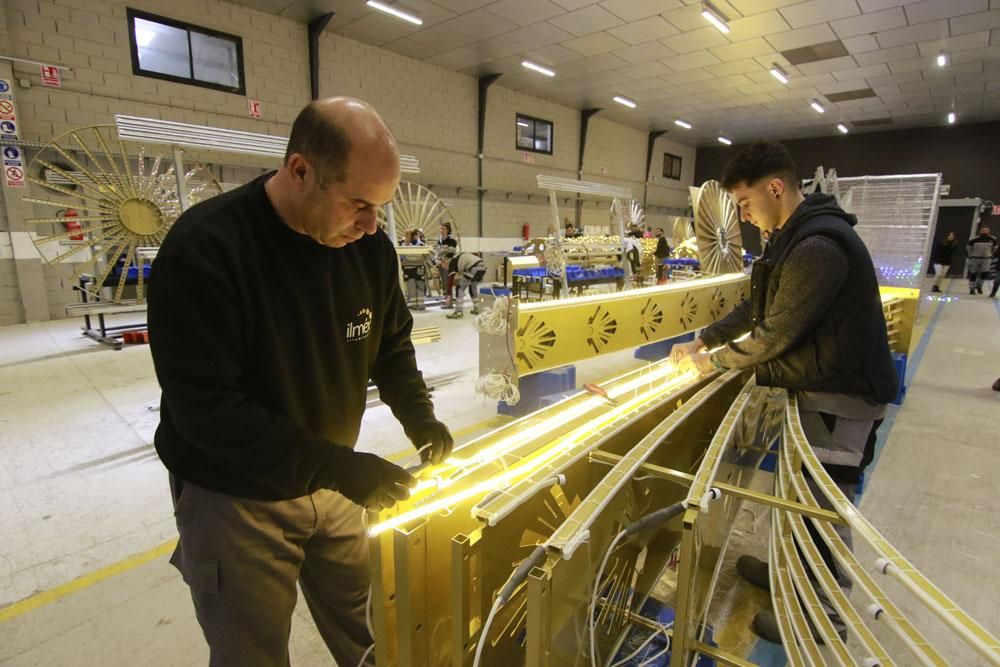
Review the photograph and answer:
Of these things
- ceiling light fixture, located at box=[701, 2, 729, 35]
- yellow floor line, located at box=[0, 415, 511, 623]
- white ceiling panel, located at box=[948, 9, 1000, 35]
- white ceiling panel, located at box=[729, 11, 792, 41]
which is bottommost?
yellow floor line, located at box=[0, 415, 511, 623]

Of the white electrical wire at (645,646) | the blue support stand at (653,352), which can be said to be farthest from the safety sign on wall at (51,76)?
the white electrical wire at (645,646)

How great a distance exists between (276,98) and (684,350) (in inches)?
345

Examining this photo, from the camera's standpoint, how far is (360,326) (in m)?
1.32

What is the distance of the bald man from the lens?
0.98 m

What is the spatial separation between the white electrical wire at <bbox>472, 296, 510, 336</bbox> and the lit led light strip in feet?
3.28

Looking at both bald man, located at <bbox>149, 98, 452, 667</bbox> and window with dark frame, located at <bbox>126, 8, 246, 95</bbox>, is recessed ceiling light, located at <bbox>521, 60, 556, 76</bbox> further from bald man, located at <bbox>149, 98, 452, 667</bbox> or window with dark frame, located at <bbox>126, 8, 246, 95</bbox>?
bald man, located at <bbox>149, 98, 452, 667</bbox>

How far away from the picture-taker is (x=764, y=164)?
6.23ft

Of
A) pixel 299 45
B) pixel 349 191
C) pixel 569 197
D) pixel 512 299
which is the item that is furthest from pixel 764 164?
pixel 569 197

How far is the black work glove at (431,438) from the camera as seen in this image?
1320mm

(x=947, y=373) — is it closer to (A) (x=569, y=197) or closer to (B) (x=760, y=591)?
(B) (x=760, y=591)

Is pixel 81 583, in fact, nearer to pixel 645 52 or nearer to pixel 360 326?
pixel 360 326

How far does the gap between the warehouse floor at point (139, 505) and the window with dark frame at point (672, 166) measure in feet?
47.4

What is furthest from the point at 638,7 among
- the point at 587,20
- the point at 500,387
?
the point at 500,387

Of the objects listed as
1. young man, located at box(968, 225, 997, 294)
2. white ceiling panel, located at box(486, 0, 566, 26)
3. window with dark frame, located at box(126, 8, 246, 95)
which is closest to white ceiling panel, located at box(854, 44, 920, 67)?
young man, located at box(968, 225, 997, 294)
